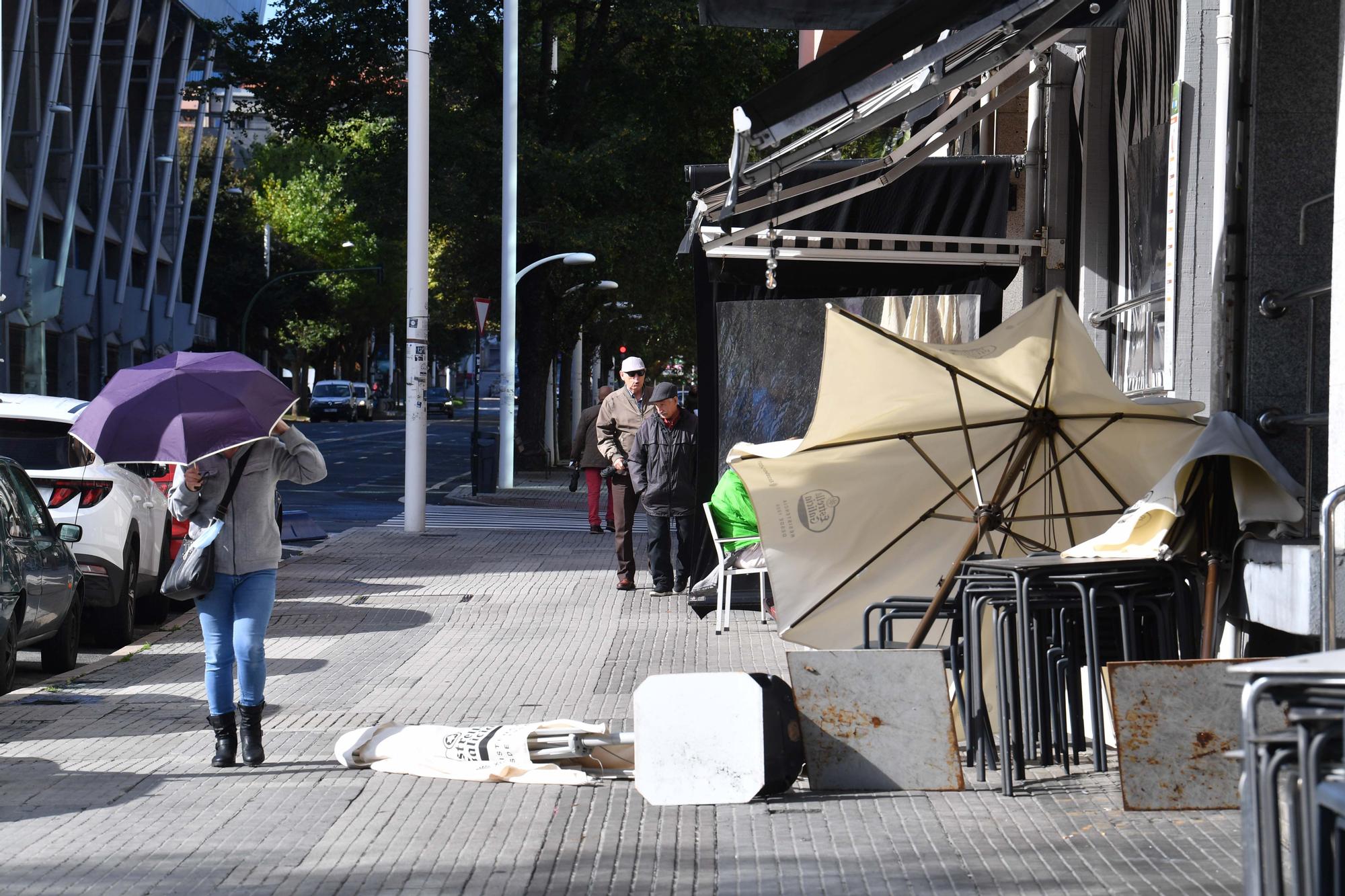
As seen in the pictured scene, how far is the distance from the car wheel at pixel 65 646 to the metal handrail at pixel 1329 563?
820cm

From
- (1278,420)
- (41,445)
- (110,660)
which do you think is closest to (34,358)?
(41,445)

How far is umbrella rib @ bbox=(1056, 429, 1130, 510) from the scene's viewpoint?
25.0 ft

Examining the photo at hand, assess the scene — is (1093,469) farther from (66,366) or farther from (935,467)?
(66,366)

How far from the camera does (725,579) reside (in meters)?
12.4

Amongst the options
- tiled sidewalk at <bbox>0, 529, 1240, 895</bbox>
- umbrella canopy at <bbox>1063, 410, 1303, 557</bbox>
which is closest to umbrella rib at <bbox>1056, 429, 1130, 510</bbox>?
umbrella canopy at <bbox>1063, 410, 1303, 557</bbox>

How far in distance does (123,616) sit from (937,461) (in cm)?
703

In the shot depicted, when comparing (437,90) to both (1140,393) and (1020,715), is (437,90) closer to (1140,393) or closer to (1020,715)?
(1140,393)

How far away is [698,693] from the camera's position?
22.2 ft

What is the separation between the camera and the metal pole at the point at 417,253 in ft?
67.9

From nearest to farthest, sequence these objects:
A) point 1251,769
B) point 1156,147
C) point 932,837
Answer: point 1251,769
point 932,837
point 1156,147

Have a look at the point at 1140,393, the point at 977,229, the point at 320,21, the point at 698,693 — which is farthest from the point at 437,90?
the point at 698,693

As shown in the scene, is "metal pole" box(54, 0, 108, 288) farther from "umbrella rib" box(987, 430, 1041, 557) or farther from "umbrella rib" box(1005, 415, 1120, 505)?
"umbrella rib" box(1005, 415, 1120, 505)

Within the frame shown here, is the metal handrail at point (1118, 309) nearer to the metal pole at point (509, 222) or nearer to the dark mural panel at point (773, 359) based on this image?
the dark mural panel at point (773, 359)

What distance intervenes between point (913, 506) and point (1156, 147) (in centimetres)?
296
